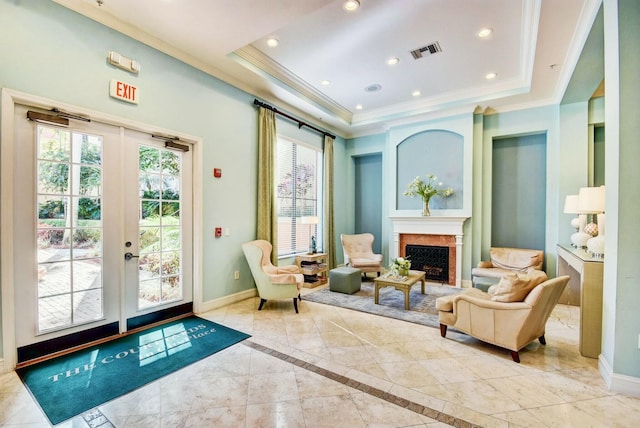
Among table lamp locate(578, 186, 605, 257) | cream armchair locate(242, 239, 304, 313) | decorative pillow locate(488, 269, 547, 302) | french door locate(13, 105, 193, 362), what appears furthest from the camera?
cream armchair locate(242, 239, 304, 313)

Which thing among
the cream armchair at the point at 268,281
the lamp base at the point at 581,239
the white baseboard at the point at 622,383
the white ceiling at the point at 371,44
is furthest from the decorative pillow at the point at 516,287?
the white ceiling at the point at 371,44

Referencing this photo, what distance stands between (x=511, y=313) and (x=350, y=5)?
3499 millimetres

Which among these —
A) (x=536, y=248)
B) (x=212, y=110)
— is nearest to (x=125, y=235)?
(x=212, y=110)

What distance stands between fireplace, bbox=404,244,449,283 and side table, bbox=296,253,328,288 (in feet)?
6.35

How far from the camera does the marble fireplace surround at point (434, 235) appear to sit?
18.5 feet

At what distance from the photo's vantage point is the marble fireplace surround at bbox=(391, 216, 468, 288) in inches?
222

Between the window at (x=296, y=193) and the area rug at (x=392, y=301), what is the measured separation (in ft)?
3.91

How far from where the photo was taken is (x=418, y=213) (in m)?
6.05

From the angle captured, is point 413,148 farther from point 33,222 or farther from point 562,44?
point 33,222

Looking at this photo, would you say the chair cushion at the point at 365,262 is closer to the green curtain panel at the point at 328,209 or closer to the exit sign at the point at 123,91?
the green curtain panel at the point at 328,209

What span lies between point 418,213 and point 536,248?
7.27 ft

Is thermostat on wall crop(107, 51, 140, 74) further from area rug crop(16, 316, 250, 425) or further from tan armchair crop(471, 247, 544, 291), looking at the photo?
tan armchair crop(471, 247, 544, 291)

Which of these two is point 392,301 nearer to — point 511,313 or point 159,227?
point 511,313

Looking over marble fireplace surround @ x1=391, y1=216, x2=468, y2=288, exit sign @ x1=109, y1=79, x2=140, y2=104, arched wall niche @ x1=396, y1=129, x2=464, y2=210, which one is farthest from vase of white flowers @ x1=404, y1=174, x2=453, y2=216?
exit sign @ x1=109, y1=79, x2=140, y2=104
